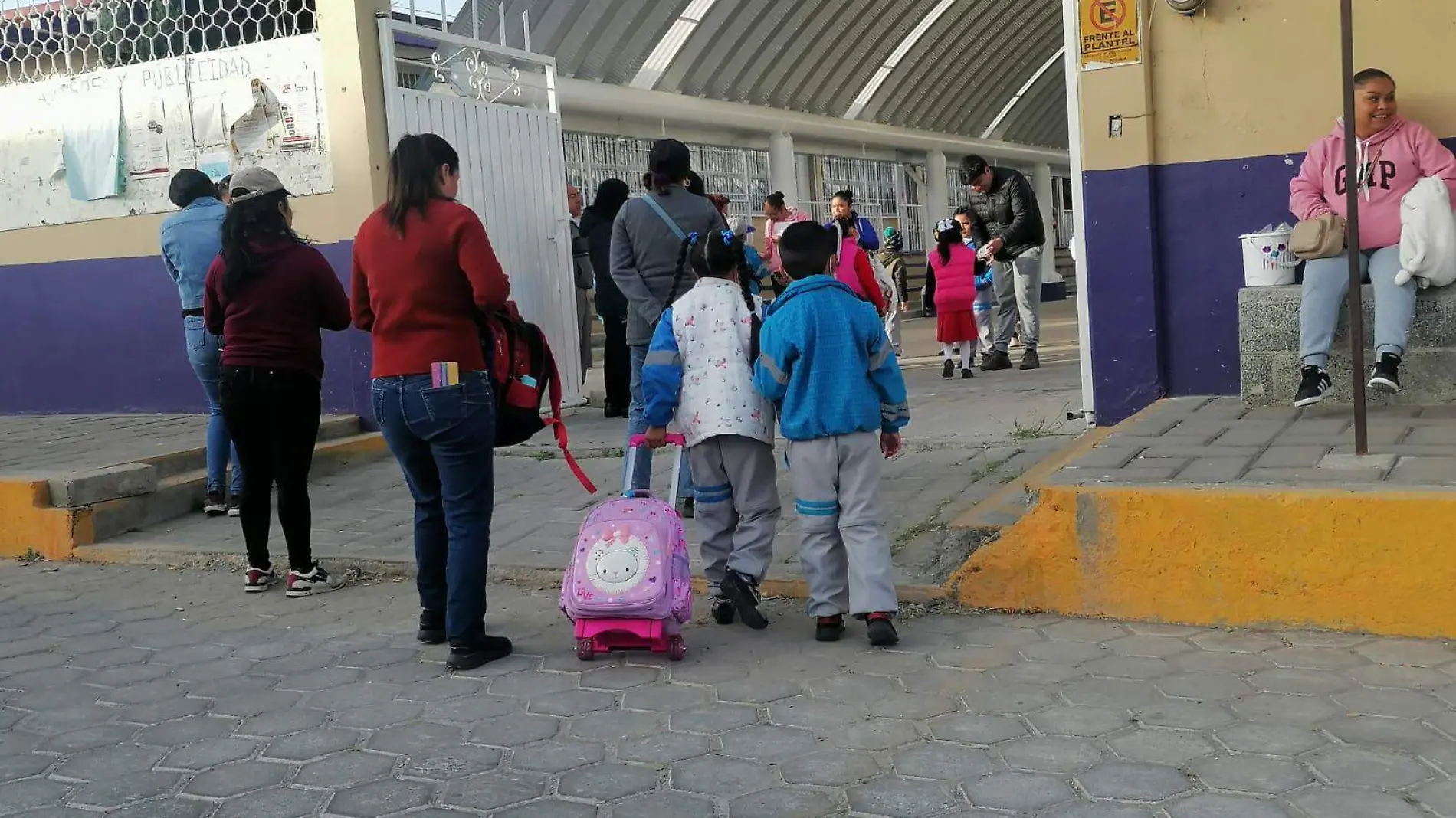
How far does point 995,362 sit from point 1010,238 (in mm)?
1172

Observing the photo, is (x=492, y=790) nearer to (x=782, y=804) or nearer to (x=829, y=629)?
(x=782, y=804)

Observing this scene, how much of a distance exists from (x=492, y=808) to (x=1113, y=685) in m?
1.75

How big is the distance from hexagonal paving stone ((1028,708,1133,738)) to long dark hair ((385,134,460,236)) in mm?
2396

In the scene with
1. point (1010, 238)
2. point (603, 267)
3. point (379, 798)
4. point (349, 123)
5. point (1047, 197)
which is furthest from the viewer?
point (1047, 197)

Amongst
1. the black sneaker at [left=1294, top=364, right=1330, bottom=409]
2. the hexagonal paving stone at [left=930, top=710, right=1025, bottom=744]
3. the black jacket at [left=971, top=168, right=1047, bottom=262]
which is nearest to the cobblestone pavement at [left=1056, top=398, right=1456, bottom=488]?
the black sneaker at [left=1294, top=364, right=1330, bottom=409]

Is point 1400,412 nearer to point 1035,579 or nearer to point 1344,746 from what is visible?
point 1035,579

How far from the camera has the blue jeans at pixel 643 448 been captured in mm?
5359

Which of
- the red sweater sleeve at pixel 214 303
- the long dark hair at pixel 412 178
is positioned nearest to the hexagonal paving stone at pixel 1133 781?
the long dark hair at pixel 412 178

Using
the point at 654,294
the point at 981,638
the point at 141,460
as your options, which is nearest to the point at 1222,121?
the point at 654,294

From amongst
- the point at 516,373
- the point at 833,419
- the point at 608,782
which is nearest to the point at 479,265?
the point at 516,373

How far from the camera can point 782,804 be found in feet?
10.1

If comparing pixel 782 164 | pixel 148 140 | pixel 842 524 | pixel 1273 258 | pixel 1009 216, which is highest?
pixel 782 164

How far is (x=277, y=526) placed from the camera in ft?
21.6

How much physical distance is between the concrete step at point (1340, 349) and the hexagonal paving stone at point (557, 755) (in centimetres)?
382
